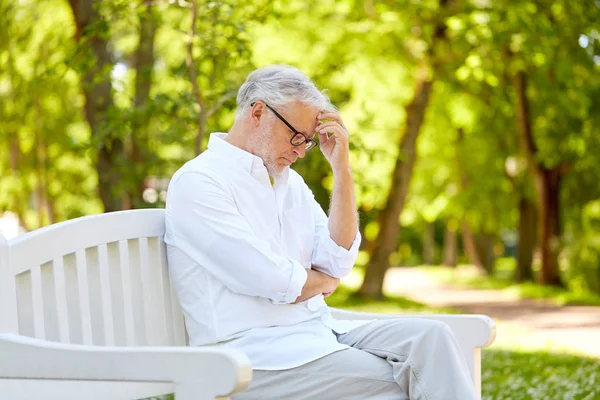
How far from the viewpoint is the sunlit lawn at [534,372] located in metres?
6.96

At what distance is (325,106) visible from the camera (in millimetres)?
3492

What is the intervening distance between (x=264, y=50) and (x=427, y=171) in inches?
435

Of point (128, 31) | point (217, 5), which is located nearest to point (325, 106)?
point (217, 5)

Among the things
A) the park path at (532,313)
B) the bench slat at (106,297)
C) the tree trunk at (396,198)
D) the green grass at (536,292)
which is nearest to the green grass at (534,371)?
the park path at (532,313)

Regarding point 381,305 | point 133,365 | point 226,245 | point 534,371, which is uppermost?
point 226,245

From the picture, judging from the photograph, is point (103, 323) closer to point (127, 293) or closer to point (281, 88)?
point (127, 293)

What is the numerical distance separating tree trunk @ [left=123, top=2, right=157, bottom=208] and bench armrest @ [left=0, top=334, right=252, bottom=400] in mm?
5050

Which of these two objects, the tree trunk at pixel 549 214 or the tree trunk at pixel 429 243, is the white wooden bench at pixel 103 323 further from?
the tree trunk at pixel 429 243

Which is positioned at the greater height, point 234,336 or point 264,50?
point 264,50

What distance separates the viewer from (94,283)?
128 inches

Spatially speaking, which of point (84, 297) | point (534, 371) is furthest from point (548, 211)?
point (84, 297)

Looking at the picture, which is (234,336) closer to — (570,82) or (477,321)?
(477,321)

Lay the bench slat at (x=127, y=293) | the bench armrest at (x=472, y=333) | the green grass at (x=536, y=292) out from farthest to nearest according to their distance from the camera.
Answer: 1. the green grass at (x=536, y=292)
2. the bench armrest at (x=472, y=333)
3. the bench slat at (x=127, y=293)

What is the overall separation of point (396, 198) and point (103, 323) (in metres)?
14.6
